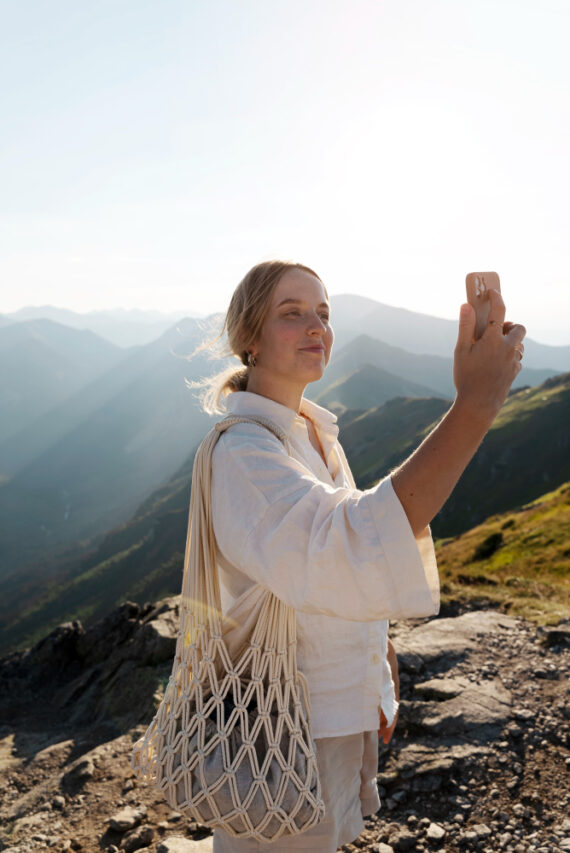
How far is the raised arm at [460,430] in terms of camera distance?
1552 mm

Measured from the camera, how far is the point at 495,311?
5.58 ft

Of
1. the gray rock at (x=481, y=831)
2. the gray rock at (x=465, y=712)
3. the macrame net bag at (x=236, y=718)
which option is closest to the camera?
the macrame net bag at (x=236, y=718)

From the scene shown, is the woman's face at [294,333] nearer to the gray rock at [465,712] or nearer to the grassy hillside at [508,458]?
the gray rock at [465,712]

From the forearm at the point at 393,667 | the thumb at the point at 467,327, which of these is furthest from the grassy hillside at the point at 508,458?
the thumb at the point at 467,327

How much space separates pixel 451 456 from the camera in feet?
5.07

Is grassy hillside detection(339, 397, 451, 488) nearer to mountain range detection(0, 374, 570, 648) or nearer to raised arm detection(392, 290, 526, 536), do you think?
mountain range detection(0, 374, 570, 648)

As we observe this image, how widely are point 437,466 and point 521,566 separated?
28.0m

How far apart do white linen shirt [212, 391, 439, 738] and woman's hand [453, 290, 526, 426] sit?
359 mm

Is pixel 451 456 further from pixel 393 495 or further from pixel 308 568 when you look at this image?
pixel 308 568

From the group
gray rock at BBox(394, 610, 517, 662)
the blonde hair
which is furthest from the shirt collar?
gray rock at BBox(394, 610, 517, 662)

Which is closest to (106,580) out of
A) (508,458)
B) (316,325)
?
(508,458)

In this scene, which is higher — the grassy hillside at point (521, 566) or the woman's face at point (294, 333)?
the woman's face at point (294, 333)

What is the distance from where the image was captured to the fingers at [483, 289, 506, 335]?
65.9 inches

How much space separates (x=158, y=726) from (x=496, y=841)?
11.6 ft
